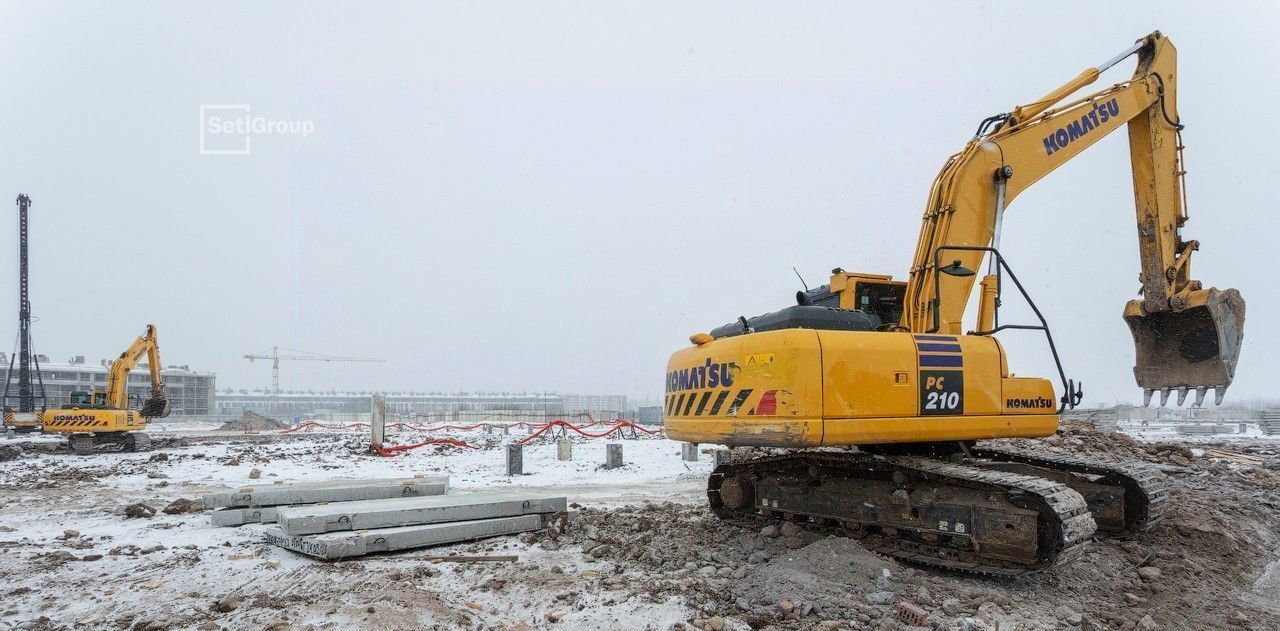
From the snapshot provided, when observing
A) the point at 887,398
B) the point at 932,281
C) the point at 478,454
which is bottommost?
the point at 478,454

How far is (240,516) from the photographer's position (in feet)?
28.0

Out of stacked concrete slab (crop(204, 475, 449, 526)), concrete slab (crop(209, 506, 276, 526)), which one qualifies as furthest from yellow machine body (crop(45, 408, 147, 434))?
concrete slab (crop(209, 506, 276, 526))

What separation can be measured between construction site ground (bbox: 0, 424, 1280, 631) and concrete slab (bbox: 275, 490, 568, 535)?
0.34 m

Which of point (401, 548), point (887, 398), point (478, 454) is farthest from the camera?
point (478, 454)

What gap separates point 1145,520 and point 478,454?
48.7 feet

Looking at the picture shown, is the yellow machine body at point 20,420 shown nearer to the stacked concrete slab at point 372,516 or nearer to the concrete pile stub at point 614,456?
the concrete pile stub at point 614,456

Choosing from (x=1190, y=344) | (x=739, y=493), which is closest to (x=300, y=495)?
(x=739, y=493)

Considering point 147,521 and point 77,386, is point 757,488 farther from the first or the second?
point 77,386

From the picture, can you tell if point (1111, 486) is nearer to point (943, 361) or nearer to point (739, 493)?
point (943, 361)

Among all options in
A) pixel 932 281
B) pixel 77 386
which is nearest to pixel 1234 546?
pixel 932 281

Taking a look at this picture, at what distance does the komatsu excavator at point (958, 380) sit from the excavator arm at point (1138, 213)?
19 mm

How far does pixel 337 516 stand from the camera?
704 cm

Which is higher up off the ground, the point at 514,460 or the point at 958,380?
the point at 958,380

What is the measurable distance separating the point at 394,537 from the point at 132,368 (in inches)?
865
